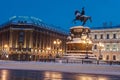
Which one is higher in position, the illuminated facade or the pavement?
the illuminated facade

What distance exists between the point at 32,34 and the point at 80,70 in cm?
8755

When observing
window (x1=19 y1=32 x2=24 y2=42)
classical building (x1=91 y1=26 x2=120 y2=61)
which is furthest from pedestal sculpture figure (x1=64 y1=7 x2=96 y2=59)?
window (x1=19 y1=32 x2=24 y2=42)

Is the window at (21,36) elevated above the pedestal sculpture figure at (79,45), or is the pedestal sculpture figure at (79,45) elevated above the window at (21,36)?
the window at (21,36)

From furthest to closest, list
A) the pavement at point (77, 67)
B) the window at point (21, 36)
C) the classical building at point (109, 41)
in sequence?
the window at point (21, 36)
the classical building at point (109, 41)
the pavement at point (77, 67)

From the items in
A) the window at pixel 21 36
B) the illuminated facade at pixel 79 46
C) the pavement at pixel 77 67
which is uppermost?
the window at pixel 21 36

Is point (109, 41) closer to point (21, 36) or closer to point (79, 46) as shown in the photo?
point (21, 36)

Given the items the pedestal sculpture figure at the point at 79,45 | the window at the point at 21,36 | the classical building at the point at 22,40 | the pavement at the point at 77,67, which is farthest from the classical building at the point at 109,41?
the pavement at the point at 77,67

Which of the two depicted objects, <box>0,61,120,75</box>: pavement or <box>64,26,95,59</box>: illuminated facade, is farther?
<box>64,26,95,59</box>: illuminated facade

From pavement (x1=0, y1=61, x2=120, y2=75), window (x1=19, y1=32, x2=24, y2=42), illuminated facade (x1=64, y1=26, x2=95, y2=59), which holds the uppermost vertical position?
window (x1=19, y1=32, x2=24, y2=42)

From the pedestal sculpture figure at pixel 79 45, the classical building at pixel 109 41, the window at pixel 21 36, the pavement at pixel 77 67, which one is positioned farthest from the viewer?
the window at pixel 21 36

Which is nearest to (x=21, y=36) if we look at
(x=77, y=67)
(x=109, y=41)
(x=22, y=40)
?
(x=22, y=40)

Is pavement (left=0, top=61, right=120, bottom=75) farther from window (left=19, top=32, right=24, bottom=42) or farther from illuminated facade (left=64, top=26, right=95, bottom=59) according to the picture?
window (left=19, top=32, right=24, bottom=42)

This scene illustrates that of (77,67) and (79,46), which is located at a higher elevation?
(79,46)

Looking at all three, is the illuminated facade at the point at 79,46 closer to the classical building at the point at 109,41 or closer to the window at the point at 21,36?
the classical building at the point at 109,41
